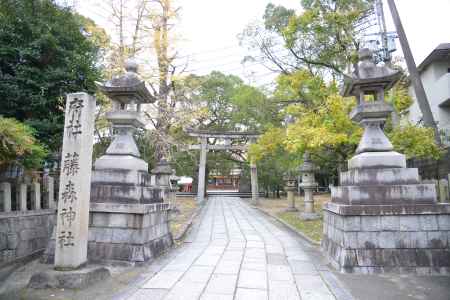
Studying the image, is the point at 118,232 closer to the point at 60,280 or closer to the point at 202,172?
the point at 60,280

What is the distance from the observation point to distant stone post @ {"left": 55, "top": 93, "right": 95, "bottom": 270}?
14.1 feet

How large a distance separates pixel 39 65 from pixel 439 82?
1890 cm

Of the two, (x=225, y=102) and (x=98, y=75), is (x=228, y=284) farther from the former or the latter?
→ (x=225, y=102)

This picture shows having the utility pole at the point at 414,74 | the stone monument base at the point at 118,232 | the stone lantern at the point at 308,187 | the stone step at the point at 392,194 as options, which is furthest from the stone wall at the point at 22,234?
the utility pole at the point at 414,74

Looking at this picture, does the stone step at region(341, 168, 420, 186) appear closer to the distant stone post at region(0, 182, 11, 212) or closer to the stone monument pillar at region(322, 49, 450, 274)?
the stone monument pillar at region(322, 49, 450, 274)

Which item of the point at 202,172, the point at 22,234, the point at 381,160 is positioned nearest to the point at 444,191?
the point at 381,160

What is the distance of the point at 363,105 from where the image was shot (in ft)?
18.2

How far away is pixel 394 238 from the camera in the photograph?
489cm

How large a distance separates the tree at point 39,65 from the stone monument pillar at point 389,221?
293 inches

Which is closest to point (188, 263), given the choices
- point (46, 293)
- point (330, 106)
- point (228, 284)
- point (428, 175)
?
point (228, 284)

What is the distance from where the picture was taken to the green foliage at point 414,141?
25.7 ft

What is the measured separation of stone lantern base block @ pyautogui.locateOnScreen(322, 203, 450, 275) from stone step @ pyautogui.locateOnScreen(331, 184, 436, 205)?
0.44ft

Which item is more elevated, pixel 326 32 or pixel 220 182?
pixel 326 32

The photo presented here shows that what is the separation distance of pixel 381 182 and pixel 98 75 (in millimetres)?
8143
